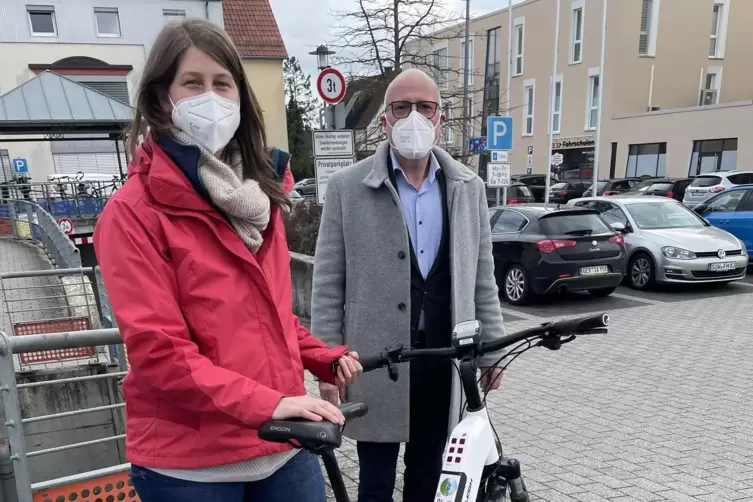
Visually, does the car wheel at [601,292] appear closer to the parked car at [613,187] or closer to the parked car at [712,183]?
the parked car at [712,183]

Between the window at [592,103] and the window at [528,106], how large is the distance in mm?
3969

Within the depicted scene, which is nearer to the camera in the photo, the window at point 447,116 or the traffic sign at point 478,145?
the window at point 447,116

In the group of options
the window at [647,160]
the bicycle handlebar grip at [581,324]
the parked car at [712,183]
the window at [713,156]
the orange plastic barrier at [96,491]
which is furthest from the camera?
the window at [647,160]

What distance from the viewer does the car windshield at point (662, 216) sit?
9992 millimetres

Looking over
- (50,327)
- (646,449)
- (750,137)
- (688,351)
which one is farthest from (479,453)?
(750,137)

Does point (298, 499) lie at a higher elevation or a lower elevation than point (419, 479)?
higher

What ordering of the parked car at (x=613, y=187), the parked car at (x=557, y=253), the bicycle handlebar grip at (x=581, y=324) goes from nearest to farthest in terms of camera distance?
the bicycle handlebar grip at (x=581, y=324) → the parked car at (x=557, y=253) → the parked car at (x=613, y=187)

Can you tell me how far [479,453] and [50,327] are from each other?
6343 millimetres

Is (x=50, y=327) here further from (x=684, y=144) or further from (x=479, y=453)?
(x=684, y=144)

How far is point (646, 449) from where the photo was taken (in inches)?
157

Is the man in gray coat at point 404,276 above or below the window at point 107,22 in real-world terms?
below

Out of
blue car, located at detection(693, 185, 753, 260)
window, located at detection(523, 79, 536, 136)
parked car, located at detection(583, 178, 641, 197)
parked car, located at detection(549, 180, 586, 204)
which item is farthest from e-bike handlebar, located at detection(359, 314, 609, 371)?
window, located at detection(523, 79, 536, 136)

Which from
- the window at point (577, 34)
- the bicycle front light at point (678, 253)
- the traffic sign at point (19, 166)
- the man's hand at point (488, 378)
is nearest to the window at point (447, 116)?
the man's hand at point (488, 378)

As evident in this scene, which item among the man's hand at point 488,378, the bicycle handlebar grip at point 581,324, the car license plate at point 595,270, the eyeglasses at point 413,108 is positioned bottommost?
the car license plate at point 595,270
